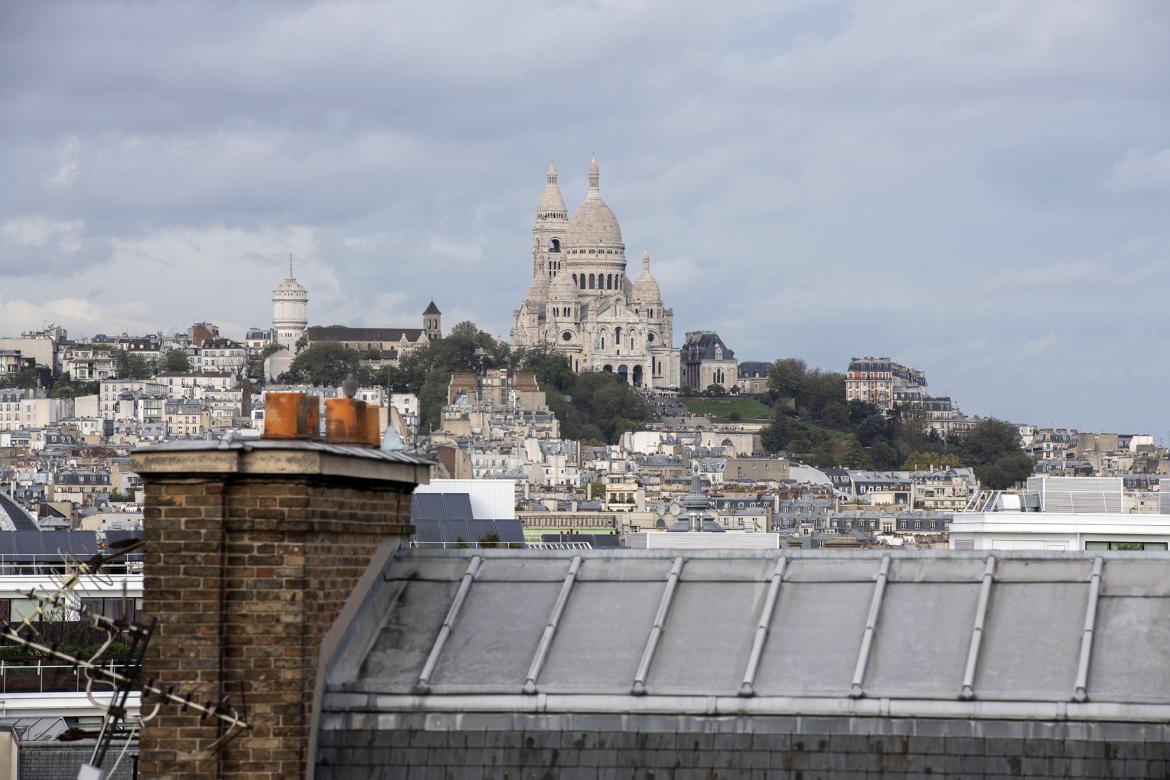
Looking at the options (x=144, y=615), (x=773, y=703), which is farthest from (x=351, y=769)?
(x=773, y=703)

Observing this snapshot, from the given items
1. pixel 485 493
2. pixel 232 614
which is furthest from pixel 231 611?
pixel 485 493

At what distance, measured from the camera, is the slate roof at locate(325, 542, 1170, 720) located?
9.68 m

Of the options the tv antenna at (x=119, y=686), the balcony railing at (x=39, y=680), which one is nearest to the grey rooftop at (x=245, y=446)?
the tv antenna at (x=119, y=686)

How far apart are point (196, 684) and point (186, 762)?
305 millimetres

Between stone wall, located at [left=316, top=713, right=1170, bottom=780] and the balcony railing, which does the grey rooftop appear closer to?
stone wall, located at [left=316, top=713, right=1170, bottom=780]

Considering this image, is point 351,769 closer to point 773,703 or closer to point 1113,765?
point 773,703

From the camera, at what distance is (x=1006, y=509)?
41.6 m

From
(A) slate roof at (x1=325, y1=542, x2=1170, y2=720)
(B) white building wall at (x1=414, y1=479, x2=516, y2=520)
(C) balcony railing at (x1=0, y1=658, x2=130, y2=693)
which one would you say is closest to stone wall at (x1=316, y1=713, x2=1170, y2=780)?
(A) slate roof at (x1=325, y1=542, x2=1170, y2=720)

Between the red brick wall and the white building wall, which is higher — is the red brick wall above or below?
below

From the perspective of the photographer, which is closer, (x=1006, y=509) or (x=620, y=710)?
(x=620, y=710)

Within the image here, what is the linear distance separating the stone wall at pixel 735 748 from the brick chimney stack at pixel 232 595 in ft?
1.41

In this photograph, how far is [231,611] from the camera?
31.9 ft

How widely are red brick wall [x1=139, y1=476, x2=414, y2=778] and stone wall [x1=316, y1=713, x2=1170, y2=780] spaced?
42 centimetres

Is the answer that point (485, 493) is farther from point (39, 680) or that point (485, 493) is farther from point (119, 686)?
point (119, 686)
